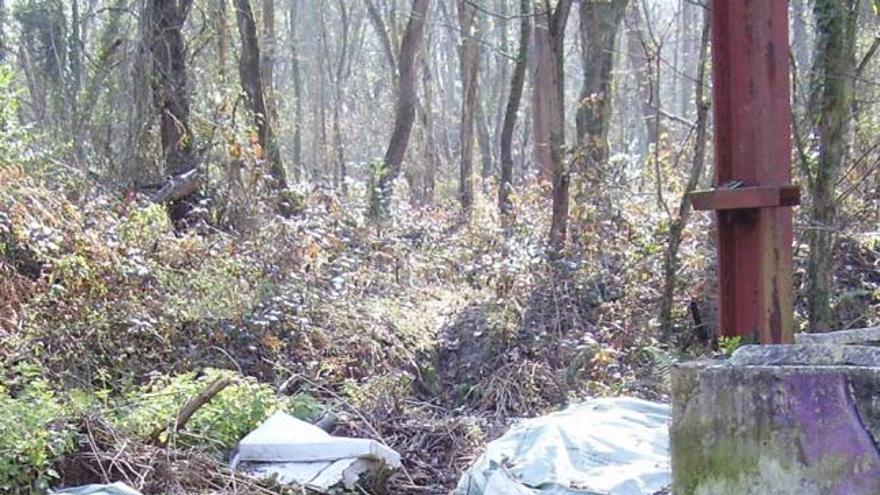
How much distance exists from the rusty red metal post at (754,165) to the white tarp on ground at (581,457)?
23.9 inches

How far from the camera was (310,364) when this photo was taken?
6789 mm

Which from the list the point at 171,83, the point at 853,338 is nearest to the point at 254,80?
the point at 171,83

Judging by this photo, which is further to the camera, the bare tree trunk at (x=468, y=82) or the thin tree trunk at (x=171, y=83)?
the bare tree trunk at (x=468, y=82)

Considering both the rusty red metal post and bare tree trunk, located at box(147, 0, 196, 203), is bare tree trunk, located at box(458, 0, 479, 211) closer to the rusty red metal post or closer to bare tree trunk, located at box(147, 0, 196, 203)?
bare tree trunk, located at box(147, 0, 196, 203)

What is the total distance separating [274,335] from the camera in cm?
700

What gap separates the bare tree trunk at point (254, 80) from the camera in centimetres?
1078

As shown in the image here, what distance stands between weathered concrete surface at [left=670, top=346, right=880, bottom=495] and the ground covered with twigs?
2.95 m

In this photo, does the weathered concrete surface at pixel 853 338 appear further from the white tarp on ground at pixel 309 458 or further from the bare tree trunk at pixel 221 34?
the bare tree trunk at pixel 221 34

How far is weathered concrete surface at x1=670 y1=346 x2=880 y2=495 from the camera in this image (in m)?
1.85

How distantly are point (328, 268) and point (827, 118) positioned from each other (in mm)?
4426

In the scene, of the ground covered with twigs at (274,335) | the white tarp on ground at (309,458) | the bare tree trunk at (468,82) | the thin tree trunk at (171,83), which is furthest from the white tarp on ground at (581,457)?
the bare tree trunk at (468,82)

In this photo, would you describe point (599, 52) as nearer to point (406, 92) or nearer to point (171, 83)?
point (406, 92)

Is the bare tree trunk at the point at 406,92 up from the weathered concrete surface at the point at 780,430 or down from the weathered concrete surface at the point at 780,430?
up

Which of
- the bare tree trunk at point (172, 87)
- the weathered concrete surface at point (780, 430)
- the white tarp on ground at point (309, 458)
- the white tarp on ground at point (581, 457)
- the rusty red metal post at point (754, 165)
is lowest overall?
the white tarp on ground at point (309, 458)
